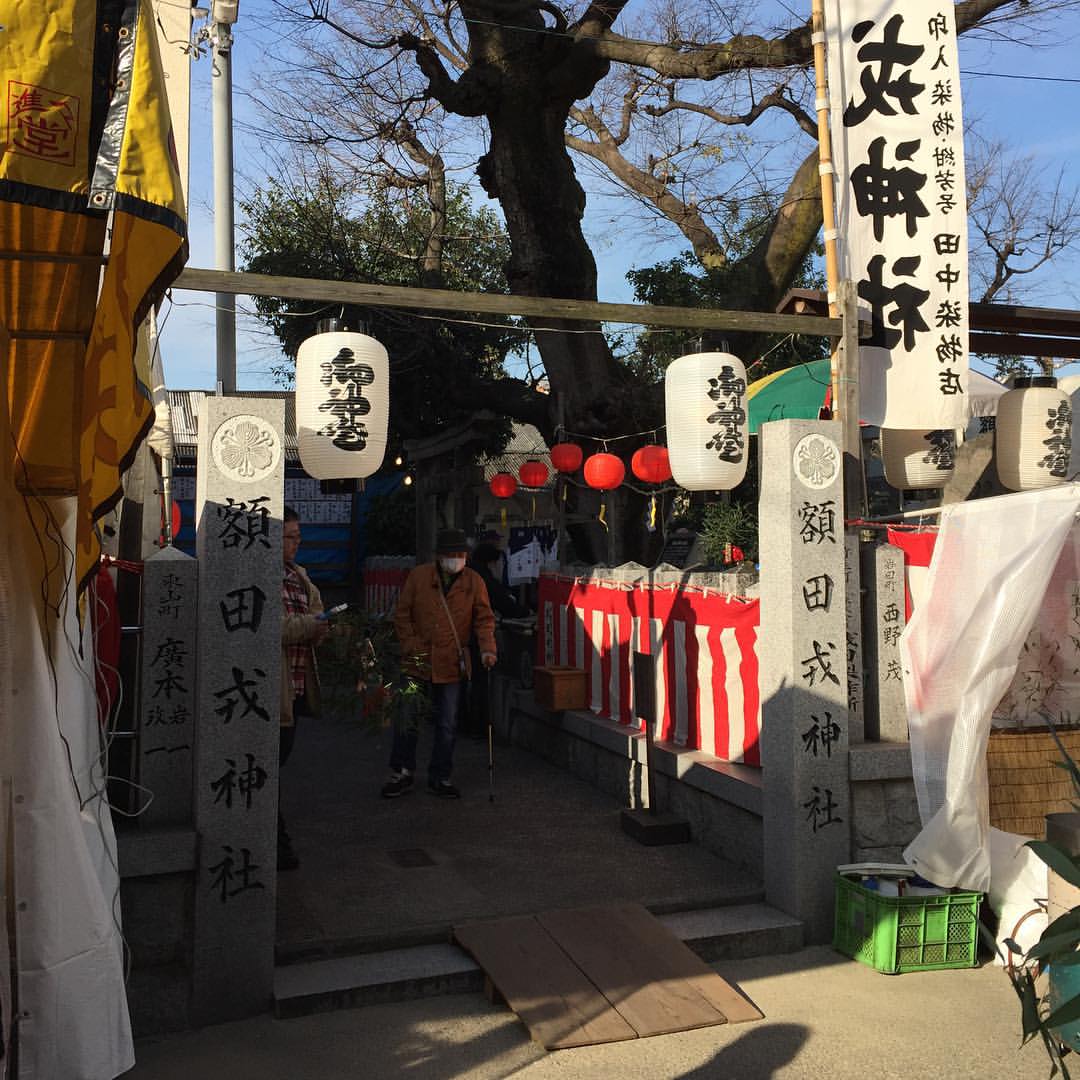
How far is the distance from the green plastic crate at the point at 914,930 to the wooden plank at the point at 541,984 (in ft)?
5.61

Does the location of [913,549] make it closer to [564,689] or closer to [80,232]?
[564,689]

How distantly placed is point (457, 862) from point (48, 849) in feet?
13.5

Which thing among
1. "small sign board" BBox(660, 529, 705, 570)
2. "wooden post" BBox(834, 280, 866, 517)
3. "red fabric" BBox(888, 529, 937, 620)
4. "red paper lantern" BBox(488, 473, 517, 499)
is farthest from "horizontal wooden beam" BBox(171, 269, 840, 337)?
"red paper lantern" BBox(488, 473, 517, 499)

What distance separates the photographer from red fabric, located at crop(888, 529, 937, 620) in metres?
7.23

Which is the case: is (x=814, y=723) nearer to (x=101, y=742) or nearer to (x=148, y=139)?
(x=101, y=742)

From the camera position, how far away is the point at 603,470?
12.9 meters

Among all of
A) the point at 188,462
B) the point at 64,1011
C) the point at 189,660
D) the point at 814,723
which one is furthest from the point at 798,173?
the point at 188,462

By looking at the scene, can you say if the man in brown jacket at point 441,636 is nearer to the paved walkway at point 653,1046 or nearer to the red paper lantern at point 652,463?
the paved walkway at point 653,1046

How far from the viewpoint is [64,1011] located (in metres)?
3.76

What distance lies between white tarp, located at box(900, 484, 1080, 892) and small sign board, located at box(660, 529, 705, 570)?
7927mm

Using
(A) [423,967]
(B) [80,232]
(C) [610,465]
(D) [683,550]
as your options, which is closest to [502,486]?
(D) [683,550]

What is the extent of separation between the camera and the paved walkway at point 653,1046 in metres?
4.86

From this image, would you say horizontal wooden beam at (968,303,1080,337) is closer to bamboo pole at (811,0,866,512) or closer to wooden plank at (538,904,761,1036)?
bamboo pole at (811,0,866,512)

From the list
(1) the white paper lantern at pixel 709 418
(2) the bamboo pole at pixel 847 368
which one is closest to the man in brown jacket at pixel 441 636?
(1) the white paper lantern at pixel 709 418
